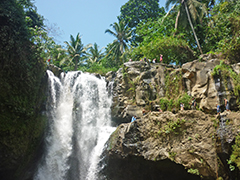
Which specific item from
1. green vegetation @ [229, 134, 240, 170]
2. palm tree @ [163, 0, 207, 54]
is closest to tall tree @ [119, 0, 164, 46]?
palm tree @ [163, 0, 207, 54]

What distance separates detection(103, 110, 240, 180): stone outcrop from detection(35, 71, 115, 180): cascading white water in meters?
1.84

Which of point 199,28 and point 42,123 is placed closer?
point 42,123

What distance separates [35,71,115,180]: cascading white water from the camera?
1102cm

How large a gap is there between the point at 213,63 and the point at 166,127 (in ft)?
20.1

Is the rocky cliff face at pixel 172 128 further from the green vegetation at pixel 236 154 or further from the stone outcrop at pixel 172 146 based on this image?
the green vegetation at pixel 236 154

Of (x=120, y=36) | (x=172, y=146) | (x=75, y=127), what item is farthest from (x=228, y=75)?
(x=120, y=36)

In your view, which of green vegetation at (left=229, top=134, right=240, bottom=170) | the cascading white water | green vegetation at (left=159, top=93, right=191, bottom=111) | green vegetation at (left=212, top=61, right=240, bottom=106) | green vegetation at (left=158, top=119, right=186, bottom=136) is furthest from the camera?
green vegetation at (left=159, top=93, right=191, bottom=111)

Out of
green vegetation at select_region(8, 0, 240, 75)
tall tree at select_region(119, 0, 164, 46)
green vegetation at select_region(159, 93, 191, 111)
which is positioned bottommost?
green vegetation at select_region(159, 93, 191, 111)

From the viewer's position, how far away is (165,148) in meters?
8.58

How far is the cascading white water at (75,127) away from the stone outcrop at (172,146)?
184 cm

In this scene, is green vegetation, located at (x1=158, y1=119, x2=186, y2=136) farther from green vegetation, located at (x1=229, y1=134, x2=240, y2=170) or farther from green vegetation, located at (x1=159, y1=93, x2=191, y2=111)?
green vegetation, located at (x1=159, y1=93, x2=191, y2=111)

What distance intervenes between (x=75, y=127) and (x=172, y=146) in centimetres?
730

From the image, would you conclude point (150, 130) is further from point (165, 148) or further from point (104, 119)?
point (104, 119)

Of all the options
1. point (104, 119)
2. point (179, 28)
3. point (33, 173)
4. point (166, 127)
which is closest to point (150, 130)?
point (166, 127)
